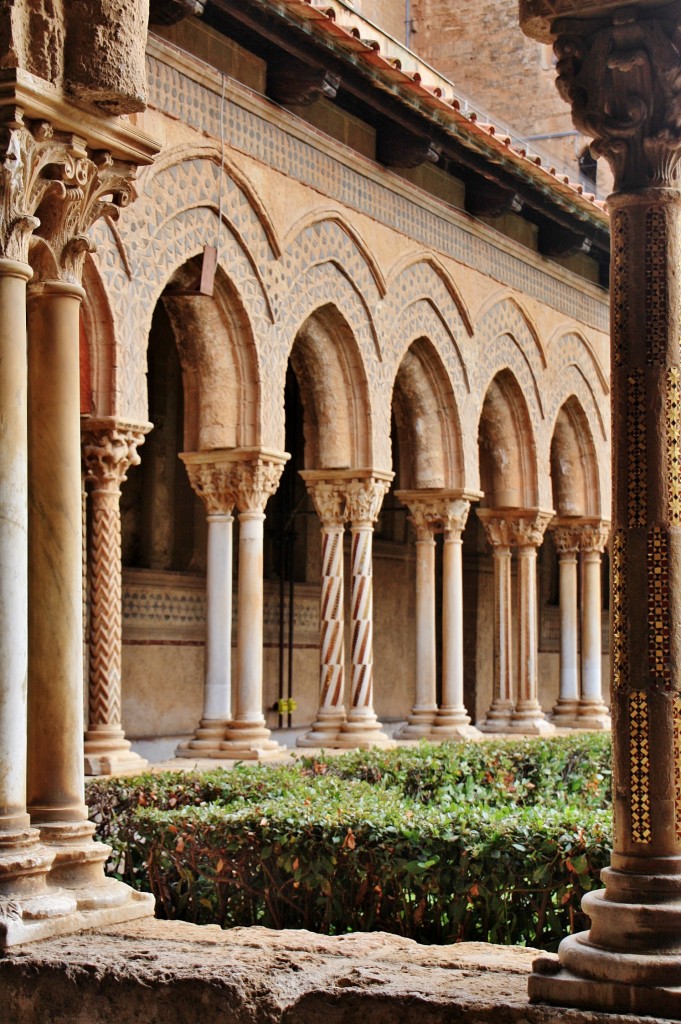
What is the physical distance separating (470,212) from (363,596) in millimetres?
4457

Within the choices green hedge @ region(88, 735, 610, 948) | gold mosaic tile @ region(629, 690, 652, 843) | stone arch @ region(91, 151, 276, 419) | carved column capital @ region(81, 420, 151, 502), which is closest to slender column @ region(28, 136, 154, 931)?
green hedge @ region(88, 735, 610, 948)

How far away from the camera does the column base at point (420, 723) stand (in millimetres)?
15676

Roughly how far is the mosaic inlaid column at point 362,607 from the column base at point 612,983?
33.9 feet

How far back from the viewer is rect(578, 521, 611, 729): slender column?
19.5 metres

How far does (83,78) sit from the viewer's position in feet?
15.4

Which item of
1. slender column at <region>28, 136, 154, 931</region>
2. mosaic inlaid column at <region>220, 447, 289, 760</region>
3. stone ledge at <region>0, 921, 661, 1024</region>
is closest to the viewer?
stone ledge at <region>0, 921, 661, 1024</region>

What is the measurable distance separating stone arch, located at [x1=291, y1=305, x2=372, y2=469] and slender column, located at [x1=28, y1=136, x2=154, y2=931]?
9204mm

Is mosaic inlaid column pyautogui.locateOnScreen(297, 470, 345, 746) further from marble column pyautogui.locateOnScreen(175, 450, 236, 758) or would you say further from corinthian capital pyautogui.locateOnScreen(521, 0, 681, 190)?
corinthian capital pyautogui.locateOnScreen(521, 0, 681, 190)

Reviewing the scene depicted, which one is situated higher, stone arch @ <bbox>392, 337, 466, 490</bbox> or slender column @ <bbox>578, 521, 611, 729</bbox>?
stone arch @ <bbox>392, 337, 466, 490</bbox>

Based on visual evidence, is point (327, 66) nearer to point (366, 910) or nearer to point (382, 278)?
point (382, 278)

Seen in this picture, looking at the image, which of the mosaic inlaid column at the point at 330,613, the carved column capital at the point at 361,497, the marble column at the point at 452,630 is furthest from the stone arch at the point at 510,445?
the mosaic inlaid column at the point at 330,613

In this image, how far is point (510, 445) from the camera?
1788 centimetres

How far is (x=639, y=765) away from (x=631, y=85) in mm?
1787

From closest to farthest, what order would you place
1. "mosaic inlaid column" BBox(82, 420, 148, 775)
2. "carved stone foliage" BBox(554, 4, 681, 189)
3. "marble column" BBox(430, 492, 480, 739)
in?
"carved stone foliage" BBox(554, 4, 681, 189), "mosaic inlaid column" BBox(82, 420, 148, 775), "marble column" BBox(430, 492, 480, 739)
